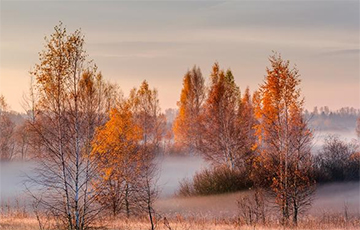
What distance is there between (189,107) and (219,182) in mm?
24884

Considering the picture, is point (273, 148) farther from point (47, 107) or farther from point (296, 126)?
point (47, 107)

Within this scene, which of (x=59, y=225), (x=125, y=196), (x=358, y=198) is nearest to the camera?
(x=59, y=225)

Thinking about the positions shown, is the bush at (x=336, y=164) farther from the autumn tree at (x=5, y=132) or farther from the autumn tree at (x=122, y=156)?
the autumn tree at (x=5, y=132)

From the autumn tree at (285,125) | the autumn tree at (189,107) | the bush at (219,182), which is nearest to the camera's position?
the autumn tree at (285,125)

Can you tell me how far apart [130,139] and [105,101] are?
3.48 m

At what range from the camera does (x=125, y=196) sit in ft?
89.1

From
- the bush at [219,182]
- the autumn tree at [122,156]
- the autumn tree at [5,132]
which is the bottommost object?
the bush at [219,182]

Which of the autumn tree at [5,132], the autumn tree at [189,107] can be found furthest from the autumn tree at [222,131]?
the autumn tree at [5,132]

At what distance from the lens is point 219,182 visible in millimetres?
35625

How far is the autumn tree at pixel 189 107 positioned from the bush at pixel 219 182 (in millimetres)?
19492

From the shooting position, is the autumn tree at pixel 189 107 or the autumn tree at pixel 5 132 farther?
the autumn tree at pixel 189 107

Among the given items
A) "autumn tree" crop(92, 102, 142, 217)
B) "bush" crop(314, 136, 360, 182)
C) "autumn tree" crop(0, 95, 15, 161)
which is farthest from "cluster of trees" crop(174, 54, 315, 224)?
"autumn tree" crop(0, 95, 15, 161)

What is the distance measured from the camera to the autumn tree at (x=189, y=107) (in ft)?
188

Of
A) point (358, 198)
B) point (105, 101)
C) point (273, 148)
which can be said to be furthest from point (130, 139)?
point (358, 198)
